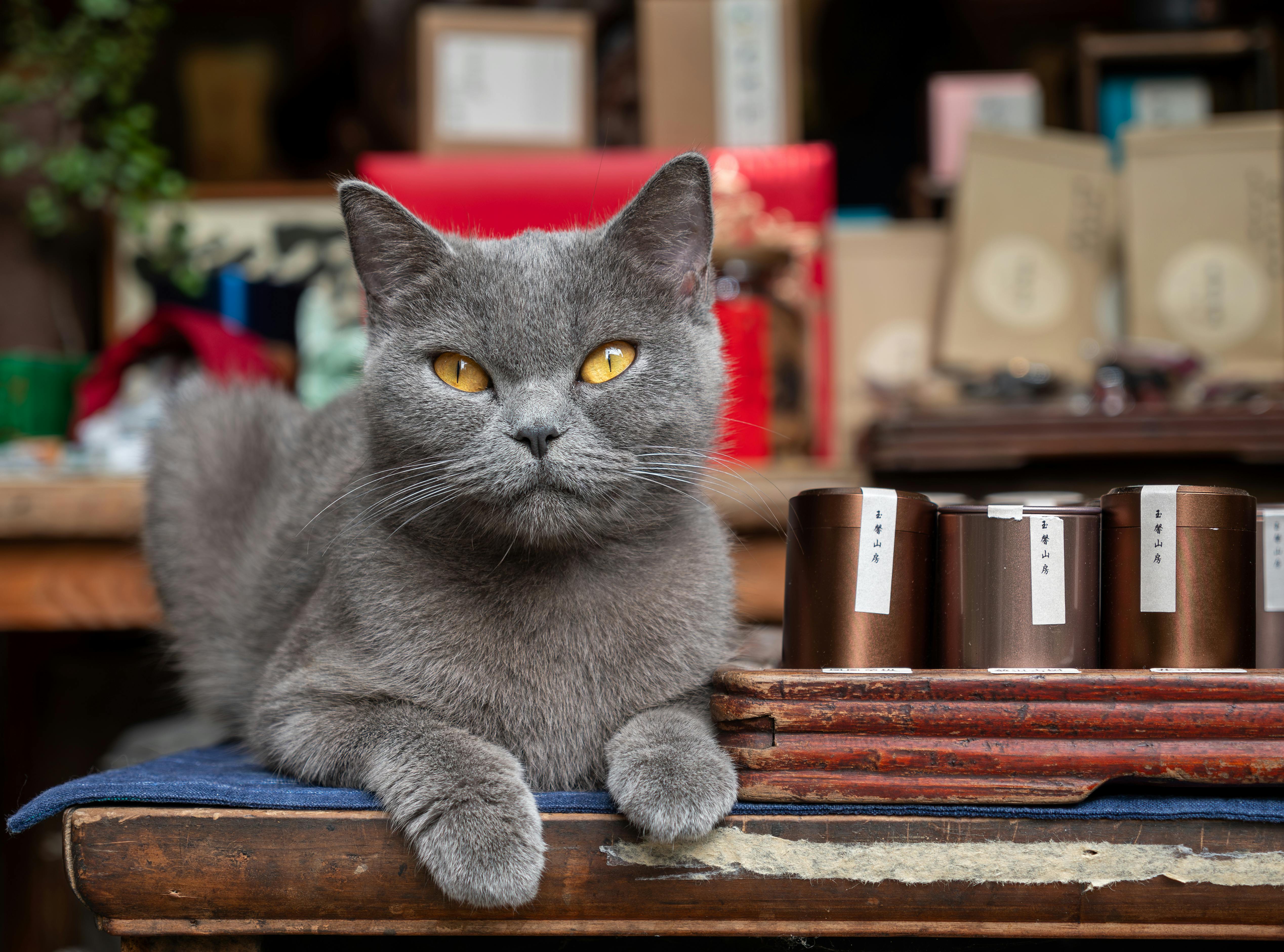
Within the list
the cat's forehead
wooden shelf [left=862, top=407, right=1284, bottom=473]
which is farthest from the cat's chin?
wooden shelf [left=862, top=407, right=1284, bottom=473]

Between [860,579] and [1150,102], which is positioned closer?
[860,579]

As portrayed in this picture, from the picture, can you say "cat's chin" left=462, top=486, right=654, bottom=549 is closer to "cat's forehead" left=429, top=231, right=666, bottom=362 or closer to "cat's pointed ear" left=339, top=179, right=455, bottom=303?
"cat's forehead" left=429, top=231, right=666, bottom=362

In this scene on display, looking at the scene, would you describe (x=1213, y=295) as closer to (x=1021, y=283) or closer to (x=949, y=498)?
(x=1021, y=283)

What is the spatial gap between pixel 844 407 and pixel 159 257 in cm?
137

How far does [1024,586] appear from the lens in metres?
0.77

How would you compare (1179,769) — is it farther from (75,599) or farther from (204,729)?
(75,599)

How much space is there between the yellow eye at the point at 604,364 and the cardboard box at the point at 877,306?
3.73ft

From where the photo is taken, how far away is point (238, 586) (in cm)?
116

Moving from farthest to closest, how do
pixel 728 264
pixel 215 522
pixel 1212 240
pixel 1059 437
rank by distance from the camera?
pixel 728 264 < pixel 1212 240 < pixel 1059 437 < pixel 215 522

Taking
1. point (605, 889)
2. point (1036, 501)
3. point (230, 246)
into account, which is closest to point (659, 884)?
point (605, 889)

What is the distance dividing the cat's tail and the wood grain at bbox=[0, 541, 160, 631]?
0.79 feet

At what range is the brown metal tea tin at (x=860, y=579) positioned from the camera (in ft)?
2.58

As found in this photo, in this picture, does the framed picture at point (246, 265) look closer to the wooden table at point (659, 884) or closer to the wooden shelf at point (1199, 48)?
the wooden table at point (659, 884)

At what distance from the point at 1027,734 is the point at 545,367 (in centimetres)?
44
